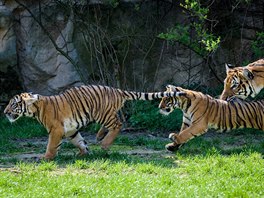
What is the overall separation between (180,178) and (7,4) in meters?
7.71

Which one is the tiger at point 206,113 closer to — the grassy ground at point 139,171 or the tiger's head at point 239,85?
the tiger's head at point 239,85

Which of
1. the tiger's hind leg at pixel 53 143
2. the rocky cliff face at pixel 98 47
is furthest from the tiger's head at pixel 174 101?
the rocky cliff face at pixel 98 47

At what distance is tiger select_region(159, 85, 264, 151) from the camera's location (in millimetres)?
9266

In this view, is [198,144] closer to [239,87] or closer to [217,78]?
[239,87]

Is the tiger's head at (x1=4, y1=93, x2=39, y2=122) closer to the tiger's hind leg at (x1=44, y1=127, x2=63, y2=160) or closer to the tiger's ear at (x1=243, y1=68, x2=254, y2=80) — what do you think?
the tiger's hind leg at (x1=44, y1=127, x2=63, y2=160)

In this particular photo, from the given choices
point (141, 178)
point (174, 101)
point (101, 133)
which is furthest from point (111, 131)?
point (141, 178)

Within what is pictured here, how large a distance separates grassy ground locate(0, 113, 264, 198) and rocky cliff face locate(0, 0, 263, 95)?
3.40m

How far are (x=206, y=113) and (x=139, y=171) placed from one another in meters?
2.27

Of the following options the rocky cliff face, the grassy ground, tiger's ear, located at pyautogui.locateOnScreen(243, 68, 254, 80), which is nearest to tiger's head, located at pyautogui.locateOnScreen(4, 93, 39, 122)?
the grassy ground

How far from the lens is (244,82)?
9812 millimetres

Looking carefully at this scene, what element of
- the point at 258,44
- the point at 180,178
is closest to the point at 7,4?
the point at 258,44

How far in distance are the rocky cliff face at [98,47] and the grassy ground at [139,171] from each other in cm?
340

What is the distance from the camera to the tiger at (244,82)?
9.79 meters

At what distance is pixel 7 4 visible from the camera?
13.4 metres
